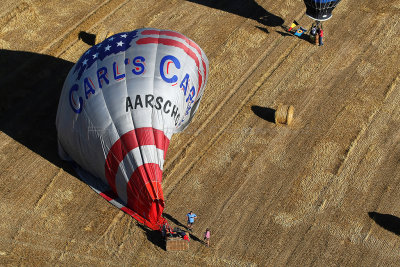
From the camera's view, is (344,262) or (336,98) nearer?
(344,262)

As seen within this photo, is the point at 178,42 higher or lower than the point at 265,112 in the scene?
higher

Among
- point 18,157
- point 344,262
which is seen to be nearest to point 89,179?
point 18,157

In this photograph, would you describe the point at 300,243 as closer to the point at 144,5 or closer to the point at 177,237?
the point at 177,237

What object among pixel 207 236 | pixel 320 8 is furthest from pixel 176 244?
pixel 320 8

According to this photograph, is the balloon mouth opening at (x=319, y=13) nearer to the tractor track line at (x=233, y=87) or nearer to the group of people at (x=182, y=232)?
the tractor track line at (x=233, y=87)

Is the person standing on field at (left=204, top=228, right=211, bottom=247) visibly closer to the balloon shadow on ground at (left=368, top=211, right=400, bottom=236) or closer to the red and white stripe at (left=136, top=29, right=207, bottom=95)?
the red and white stripe at (left=136, top=29, right=207, bottom=95)

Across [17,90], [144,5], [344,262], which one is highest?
[344,262]

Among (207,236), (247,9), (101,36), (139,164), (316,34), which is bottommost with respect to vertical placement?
(101,36)

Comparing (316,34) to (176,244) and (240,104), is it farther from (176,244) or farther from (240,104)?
(176,244)

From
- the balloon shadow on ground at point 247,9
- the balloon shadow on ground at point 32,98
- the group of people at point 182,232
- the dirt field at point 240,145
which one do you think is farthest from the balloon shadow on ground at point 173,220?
the balloon shadow on ground at point 247,9
